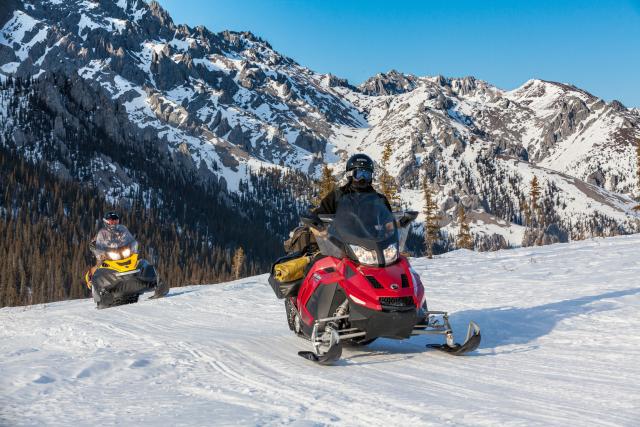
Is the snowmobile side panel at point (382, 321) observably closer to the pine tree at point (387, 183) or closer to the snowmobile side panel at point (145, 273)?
the snowmobile side panel at point (145, 273)

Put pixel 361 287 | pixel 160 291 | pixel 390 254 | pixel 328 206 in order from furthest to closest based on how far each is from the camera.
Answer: pixel 160 291, pixel 328 206, pixel 390 254, pixel 361 287

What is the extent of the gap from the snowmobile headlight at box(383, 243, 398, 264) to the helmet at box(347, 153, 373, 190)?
1.14m

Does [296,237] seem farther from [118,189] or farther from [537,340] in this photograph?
[118,189]

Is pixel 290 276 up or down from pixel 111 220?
down

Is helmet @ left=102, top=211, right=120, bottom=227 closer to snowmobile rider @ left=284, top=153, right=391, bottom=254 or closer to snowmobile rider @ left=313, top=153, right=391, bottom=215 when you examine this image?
snowmobile rider @ left=284, top=153, right=391, bottom=254

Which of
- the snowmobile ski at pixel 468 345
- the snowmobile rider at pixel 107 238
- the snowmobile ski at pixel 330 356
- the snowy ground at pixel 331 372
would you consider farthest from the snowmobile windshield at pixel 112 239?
the snowmobile ski at pixel 468 345

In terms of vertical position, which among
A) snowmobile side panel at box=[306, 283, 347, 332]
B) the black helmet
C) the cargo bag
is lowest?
snowmobile side panel at box=[306, 283, 347, 332]

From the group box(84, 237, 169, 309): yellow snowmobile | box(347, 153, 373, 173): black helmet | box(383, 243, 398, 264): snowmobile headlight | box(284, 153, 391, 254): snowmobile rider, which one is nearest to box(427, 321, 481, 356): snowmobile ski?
box(383, 243, 398, 264): snowmobile headlight

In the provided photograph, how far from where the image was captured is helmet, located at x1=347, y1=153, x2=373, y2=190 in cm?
769

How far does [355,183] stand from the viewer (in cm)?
771

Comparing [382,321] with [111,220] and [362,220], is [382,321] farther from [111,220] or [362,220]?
[111,220]

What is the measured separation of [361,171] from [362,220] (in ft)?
3.15

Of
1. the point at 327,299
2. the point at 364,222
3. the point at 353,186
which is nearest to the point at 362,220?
the point at 364,222

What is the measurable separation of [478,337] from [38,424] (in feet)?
15.9
